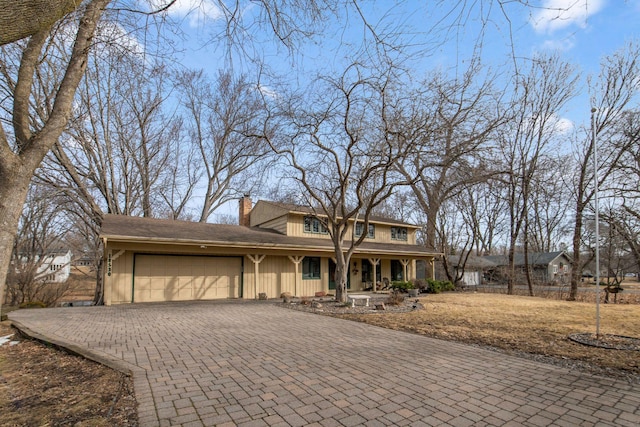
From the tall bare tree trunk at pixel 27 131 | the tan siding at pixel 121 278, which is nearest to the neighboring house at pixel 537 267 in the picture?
the tan siding at pixel 121 278

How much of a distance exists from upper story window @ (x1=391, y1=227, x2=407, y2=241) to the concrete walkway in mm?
17545

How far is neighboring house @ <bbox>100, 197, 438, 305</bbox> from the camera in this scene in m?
13.9

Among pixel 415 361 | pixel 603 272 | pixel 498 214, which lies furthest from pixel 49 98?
pixel 603 272

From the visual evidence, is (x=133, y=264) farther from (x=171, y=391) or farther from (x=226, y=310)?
(x=171, y=391)

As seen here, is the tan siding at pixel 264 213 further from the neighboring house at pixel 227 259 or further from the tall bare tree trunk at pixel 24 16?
the tall bare tree trunk at pixel 24 16

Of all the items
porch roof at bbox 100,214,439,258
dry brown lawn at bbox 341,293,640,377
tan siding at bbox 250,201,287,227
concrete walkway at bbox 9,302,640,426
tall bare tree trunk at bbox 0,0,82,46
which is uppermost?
tan siding at bbox 250,201,287,227

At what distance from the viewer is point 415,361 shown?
536 cm

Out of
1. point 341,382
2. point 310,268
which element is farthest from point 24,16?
point 310,268

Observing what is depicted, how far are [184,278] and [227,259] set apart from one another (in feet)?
6.79

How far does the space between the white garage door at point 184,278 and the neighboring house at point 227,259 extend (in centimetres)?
4

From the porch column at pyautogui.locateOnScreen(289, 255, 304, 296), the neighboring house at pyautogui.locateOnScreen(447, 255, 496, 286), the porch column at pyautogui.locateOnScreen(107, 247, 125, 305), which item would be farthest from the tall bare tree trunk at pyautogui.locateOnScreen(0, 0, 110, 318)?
the neighboring house at pyautogui.locateOnScreen(447, 255, 496, 286)

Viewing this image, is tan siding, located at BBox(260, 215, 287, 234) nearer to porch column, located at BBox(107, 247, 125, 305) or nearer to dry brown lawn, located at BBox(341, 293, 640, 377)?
porch column, located at BBox(107, 247, 125, 305)

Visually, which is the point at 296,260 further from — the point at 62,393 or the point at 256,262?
the point at 62,393

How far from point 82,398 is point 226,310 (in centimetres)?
803
